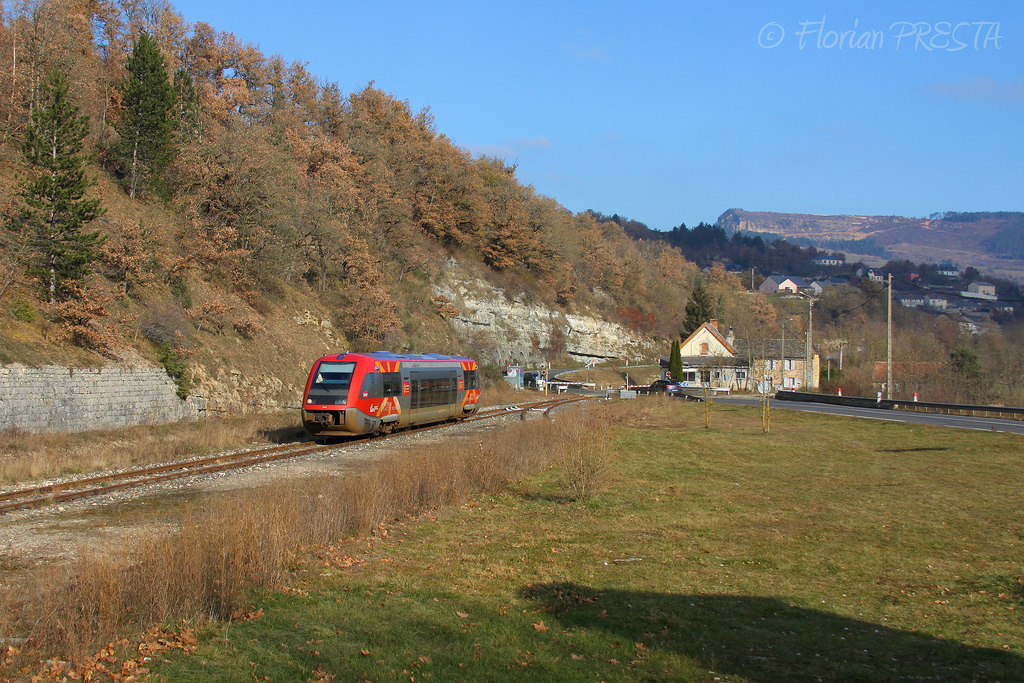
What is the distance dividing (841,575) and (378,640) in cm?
614

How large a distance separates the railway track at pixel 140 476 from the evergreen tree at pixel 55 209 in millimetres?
10610

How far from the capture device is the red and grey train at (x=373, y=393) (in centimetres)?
2489

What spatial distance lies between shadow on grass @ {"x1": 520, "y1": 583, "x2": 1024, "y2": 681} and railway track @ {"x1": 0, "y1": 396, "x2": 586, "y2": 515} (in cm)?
967

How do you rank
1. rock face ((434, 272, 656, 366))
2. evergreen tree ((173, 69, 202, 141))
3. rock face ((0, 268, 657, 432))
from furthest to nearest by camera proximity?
rock face ((434, 272, 656, 366)) → evergreen tree ((173, 69, 202, 141)) → rock face ((0, 268, 657, 432))

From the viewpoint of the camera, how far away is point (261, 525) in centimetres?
920

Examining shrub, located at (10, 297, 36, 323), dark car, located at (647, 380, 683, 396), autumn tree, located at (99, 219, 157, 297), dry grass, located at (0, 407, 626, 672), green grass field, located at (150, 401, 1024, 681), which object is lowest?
dark car, located at (647, 380, 683, 396)

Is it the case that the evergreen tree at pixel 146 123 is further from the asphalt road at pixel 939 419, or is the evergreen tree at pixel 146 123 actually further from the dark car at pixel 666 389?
the dark car at pixel 666 389

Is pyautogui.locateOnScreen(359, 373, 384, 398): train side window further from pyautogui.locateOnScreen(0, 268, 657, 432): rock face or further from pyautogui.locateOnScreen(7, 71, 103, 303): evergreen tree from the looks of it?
pyautogui.locateOnScreen(7, 71, 103, 303): evergreen tree

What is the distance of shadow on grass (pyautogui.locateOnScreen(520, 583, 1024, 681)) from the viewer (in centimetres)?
675

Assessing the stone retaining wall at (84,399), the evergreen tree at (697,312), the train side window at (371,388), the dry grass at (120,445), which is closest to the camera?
the dry grass at (120,445)

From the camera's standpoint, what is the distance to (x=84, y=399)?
83.9 ft

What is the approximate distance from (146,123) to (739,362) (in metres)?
68.8

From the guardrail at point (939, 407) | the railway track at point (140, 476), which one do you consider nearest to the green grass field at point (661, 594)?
the railway track at point (140, 476)

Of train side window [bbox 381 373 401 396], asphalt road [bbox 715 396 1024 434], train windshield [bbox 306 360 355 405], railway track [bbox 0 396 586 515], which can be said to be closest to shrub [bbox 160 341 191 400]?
train windshield [bbox 306 360 355 405]
